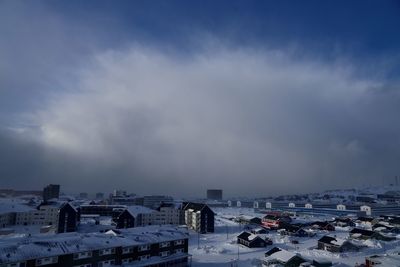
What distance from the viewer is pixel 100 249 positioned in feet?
126

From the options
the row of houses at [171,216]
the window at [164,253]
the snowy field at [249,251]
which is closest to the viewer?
the window at [164,253]

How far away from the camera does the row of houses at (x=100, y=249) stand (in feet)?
108

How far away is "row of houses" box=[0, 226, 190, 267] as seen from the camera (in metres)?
32.9

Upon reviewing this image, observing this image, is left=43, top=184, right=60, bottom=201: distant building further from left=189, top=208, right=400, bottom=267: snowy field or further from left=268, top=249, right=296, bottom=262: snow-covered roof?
left=268, top=249, right=296, bottom=262: snow-covered roof

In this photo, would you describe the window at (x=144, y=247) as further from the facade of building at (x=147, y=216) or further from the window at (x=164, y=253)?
the facade of building at (x=147, y=216)

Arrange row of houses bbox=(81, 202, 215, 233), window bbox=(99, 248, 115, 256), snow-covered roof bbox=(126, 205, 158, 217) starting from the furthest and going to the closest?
snow-covered roof bbox=(126, 205, 158, 217)
row of houses bbox=(81, 202, 215, 233)
window bbox=(99, 248, 115, 256)

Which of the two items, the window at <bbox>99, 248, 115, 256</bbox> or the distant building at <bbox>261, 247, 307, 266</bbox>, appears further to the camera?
the distant building at <bbox>261, 247, 307, 266</bbox>

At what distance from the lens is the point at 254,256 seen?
56.5 meters

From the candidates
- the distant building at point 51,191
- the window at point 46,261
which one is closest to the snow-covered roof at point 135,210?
the window at point 46,261

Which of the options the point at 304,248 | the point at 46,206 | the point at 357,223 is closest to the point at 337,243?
the point at 304,248

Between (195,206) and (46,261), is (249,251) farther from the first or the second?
(46,261)

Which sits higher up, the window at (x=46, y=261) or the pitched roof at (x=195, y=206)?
the pitched roof at (x=195, y=206)

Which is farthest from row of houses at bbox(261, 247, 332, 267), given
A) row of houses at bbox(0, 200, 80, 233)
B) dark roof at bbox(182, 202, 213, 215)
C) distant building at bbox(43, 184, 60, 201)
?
distant building at bbox(43, 184, 60, 201)

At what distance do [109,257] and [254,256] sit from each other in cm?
2756
